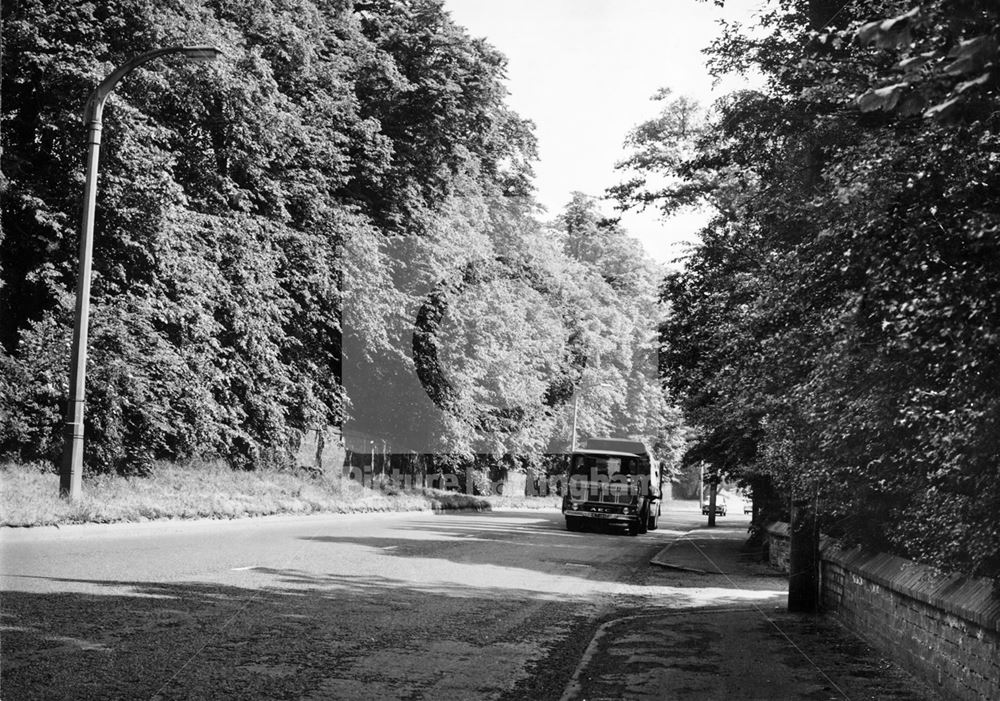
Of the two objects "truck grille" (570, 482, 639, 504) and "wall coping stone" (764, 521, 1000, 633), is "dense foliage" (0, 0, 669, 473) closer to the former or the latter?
"truck grille" (570, 482, 639, 504)

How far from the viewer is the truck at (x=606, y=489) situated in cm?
3484

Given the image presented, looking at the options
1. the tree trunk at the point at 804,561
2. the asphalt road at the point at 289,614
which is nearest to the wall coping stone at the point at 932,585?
the tree trunk at the point at 804,561

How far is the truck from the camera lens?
34.8m

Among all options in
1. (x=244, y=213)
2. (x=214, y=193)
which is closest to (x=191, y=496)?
(x=214, y=193)

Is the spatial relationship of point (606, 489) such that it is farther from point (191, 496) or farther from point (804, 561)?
point (804, 561)

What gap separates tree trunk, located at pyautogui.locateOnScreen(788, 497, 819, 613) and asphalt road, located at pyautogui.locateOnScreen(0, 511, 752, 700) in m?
2.06

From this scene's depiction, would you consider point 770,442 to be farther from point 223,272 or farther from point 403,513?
point 403,513

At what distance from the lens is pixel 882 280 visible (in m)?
6.96

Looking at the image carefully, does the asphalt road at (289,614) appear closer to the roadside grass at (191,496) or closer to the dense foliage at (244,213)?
the roadside grass at (191,496)

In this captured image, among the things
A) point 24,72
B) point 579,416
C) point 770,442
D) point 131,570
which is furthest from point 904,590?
point 579,416

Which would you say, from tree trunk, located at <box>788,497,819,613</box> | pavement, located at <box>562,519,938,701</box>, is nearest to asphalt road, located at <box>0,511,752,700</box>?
pavement, located at <box>562,519,938,701</box>

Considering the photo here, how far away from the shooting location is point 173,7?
85.3 ft

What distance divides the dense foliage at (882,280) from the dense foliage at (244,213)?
15.0m

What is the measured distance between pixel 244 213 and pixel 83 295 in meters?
11.5
